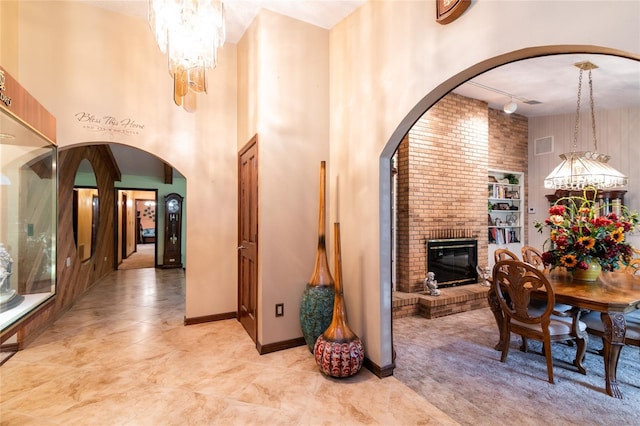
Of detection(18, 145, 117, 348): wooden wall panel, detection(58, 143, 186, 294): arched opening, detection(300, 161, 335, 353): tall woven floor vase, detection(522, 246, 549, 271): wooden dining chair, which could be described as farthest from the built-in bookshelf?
detection(18, 145, 117, 348): wooden wall panel

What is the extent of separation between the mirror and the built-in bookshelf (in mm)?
7321

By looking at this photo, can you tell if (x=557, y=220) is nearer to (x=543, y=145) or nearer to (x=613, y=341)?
(x=613, y=341)

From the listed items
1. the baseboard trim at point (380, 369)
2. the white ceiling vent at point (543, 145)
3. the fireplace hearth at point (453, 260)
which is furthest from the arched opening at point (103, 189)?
the white ceiling vent at point (543, 145)

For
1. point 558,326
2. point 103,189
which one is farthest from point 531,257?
point 103,189

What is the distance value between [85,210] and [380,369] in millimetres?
5853

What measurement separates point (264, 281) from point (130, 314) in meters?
2.46

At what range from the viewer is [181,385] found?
2.47m

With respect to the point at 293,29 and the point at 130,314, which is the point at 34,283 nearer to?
the point at 130,314

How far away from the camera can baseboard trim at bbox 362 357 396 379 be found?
261 cm

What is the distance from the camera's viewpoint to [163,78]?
12.2 ft

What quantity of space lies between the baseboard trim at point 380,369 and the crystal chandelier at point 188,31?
268cm

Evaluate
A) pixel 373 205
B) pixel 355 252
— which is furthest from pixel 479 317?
pixel 373 205

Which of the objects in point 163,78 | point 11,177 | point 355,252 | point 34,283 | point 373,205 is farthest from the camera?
point 163,78

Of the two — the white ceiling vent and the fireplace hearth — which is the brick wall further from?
the white ceiling vent
